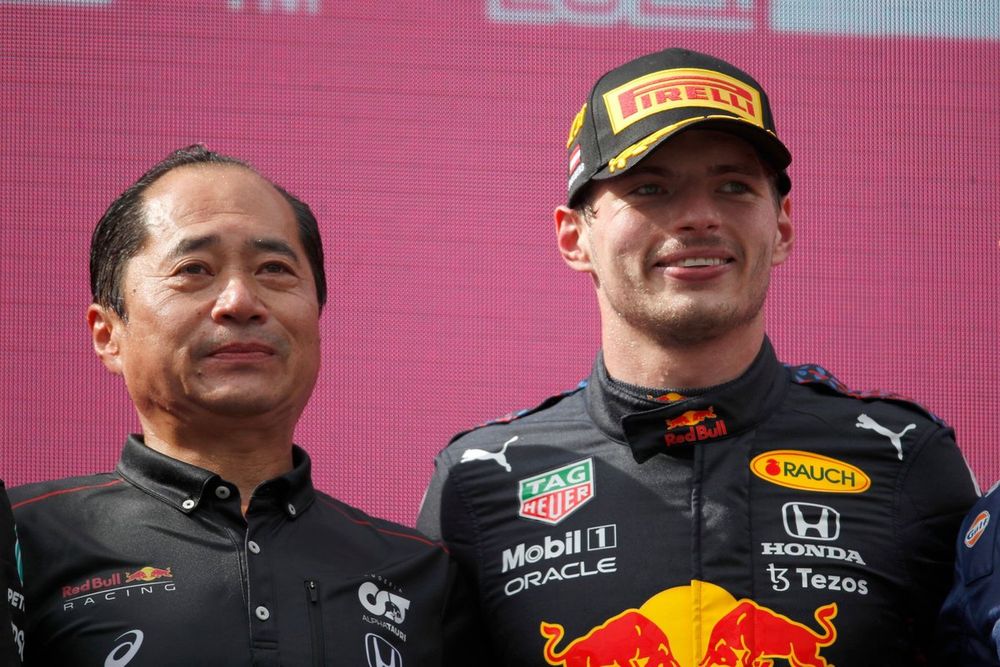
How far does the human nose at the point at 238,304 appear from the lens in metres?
1.96

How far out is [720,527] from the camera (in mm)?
2076

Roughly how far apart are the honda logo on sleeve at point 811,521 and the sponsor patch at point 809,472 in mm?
32

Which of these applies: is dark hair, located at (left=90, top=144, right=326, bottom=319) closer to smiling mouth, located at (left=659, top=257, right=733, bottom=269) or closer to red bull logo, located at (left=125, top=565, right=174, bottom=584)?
red bull logo, located at (left=125, top=565, right=174, bottom=584)

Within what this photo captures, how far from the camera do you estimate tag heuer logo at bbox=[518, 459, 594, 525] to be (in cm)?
218

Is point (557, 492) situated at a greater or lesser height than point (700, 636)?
greater

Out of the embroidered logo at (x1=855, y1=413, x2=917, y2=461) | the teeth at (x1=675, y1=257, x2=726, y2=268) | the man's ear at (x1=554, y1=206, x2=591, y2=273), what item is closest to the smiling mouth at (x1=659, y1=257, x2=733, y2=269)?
the teeth at (x1=675, y1=257, x2=726, y2=268)

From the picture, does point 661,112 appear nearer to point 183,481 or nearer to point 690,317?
point 690,317

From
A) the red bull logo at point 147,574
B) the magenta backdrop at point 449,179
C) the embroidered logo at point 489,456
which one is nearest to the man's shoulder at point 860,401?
the embroidered logo at point 489,456

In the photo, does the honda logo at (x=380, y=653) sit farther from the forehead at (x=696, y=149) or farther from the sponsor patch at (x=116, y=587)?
the forehead at (x=696, y=149)

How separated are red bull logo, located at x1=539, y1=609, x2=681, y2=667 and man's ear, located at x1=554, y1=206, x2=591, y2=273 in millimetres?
617

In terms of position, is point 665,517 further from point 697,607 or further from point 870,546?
point 870,546

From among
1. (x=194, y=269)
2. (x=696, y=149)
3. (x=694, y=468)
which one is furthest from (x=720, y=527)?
(x=194, y=269)

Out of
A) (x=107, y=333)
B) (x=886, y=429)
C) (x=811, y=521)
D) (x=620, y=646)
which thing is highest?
(x=107, y=333)

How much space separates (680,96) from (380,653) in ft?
3.18
